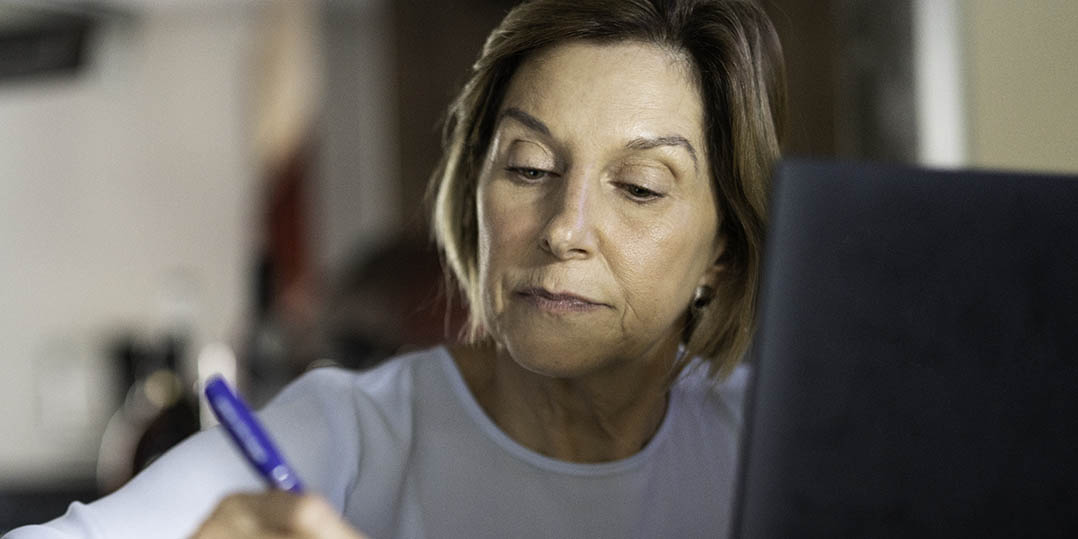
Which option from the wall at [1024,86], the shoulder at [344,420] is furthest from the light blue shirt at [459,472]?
the wall at [1024,86]

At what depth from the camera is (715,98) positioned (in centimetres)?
77

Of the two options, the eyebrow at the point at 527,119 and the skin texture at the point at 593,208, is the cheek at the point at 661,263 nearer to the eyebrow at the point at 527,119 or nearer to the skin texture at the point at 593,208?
the skin texture at the point at 593,208

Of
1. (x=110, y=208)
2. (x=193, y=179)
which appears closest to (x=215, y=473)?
(x=193, y=179)

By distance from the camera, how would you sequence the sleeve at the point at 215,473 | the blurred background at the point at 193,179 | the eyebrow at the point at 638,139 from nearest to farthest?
1. the sleeve at the point at 215,473
2. the eyebrow at the point at 638,139
3. the blurred background at the point at 193,179

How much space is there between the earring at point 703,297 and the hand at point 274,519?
45cm

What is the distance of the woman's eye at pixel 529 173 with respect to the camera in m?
0.75

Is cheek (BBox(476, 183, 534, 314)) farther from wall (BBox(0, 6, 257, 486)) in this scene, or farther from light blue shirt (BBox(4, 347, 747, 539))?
wall (BBox(0, 6, 257, 486))

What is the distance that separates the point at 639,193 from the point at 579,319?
10cm

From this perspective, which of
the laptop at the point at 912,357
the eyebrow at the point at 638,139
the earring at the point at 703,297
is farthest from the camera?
the earring at the point at 703,297

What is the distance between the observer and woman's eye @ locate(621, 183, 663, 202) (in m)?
0.73

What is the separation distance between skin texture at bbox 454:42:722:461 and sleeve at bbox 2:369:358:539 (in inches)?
5.8

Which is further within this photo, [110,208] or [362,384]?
[110,208]

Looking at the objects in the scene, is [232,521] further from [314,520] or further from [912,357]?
[912,357]

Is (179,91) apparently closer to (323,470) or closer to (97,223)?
(97,223)
